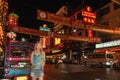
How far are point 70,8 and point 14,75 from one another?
6450 centimetres

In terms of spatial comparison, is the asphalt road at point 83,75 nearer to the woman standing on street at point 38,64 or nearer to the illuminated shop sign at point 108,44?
the woman standing on street at point 38,64

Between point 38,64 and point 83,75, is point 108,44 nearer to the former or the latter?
point 83,75

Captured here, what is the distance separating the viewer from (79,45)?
53.5 metres

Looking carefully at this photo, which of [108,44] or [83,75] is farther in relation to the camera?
[108,44]

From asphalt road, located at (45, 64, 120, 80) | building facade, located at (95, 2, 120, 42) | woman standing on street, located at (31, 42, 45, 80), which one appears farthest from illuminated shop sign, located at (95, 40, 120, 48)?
woman standing on street, located at (31, 42, 45, 80)

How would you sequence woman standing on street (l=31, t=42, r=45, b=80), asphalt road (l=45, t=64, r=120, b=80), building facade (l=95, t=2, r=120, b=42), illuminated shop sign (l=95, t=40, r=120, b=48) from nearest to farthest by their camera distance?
1. woman standing on street (l=31, t=42, r=45, b=80)
2. asphalt road (l=45, t=64, r=120, b=80)
3. illuminated shop sign (l=95, t=40, r=120, b=48)
4. building facade (l=95, t=2, r=120, b=42)

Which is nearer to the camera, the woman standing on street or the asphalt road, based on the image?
the woman standing on street

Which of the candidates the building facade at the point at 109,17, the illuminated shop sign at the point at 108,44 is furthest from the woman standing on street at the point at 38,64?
the building facade at the point at 109,17

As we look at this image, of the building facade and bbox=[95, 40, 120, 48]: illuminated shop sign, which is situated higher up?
the building facade

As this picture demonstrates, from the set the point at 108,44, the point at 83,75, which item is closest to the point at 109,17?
the point at 108,44

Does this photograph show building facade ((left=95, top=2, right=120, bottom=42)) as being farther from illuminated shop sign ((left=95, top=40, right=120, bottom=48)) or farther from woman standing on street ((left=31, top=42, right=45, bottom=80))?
woman standing on street ((left=31, top=42, right=45, bottom=80))

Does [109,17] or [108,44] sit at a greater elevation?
[109,17]

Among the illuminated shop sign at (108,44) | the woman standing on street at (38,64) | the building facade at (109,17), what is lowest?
the woman standing on street at (38,64)

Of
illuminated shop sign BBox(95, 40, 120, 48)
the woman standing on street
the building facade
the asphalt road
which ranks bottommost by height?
the asphalt road
